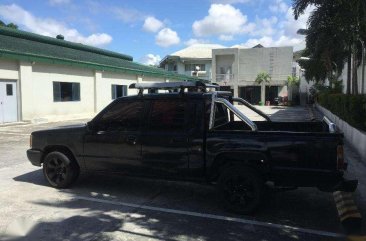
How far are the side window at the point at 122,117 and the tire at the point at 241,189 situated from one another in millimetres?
1713

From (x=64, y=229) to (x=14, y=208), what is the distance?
1290 mm

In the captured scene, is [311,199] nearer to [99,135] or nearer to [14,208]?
[99,135]

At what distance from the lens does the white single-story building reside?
19.7m

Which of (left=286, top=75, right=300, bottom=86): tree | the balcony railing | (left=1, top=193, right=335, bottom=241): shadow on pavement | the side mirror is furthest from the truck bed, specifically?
the balcony railing

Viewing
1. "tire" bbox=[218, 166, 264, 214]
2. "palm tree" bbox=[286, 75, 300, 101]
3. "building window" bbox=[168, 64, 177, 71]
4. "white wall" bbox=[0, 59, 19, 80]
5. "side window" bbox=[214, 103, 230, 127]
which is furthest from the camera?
"building window" bbox=[168, 64, 177, 71]

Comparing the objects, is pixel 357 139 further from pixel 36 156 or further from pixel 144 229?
pixel 36 156

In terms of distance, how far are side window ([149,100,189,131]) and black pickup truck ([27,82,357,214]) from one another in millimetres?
16

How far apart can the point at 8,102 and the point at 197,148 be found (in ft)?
54.0

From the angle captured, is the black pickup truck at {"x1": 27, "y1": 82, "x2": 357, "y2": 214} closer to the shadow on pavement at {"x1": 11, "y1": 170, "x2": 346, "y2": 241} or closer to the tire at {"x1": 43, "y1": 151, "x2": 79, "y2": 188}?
the tire at {"x1": 43, "y1": 151, "x2": 79, "y2": 188}

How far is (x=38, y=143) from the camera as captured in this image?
7.09m

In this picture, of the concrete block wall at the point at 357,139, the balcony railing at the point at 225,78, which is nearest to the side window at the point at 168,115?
the concrete block wall at the point at 357,139

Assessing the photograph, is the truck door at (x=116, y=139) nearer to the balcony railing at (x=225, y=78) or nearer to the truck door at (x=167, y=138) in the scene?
the truck door at (x=167, y=138)

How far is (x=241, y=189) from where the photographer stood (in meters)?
5.68

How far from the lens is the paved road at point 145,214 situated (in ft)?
16.2
